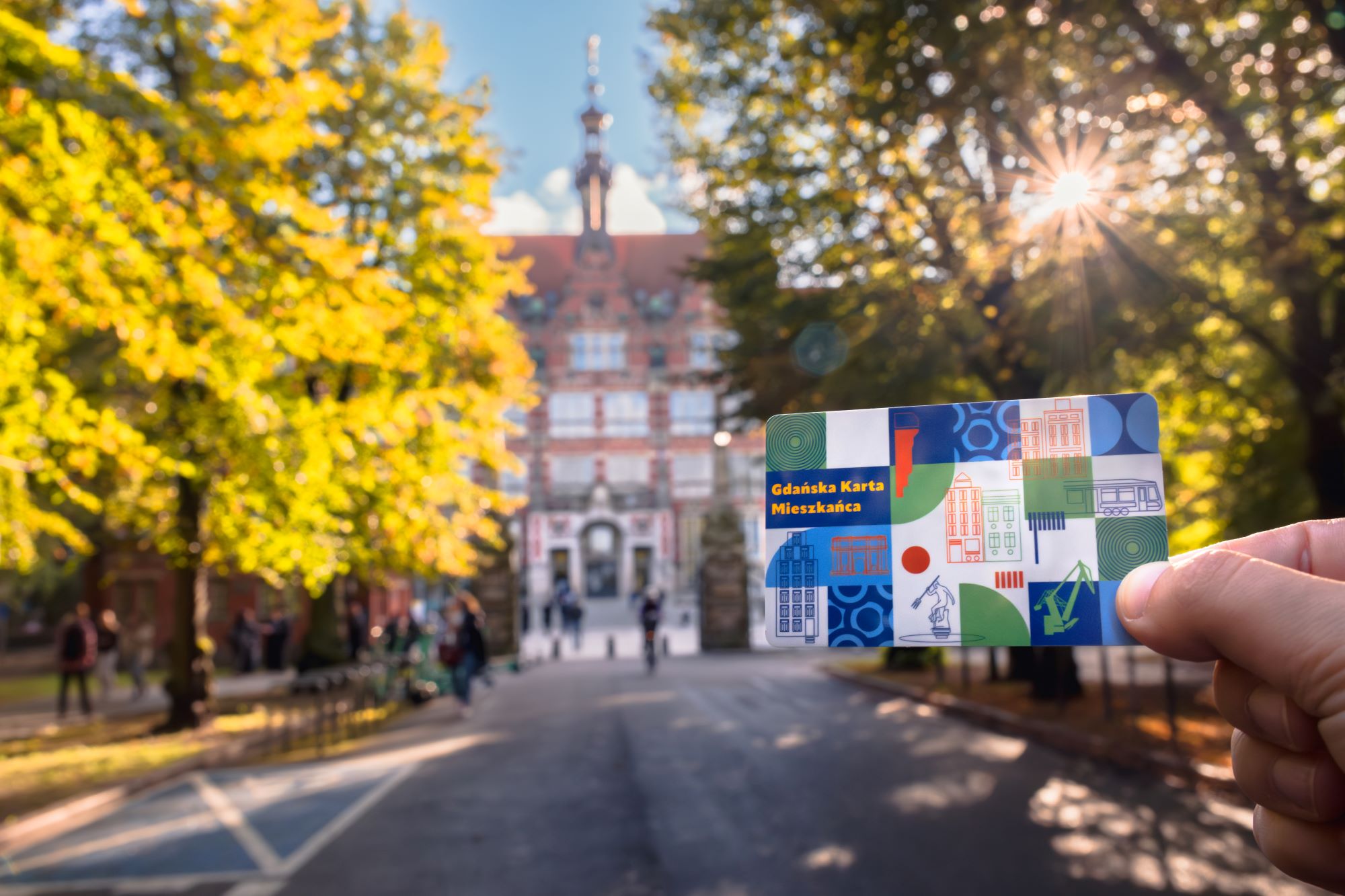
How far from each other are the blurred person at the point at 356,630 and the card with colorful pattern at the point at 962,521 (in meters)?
27.2

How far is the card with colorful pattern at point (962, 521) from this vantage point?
1545 mm

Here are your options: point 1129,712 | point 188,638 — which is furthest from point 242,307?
point 1129,712

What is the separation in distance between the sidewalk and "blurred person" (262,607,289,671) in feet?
6.22

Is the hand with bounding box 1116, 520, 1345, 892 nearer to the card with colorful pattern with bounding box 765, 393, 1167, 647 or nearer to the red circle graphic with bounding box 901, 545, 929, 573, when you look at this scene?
the card with colorful pattern with bounding box 765, 393, 1167, 647

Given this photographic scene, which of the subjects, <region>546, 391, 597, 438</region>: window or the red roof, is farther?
the red roof

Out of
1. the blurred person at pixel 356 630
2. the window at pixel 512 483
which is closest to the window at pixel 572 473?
the window at pixel 512 483

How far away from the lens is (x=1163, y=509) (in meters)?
1.52

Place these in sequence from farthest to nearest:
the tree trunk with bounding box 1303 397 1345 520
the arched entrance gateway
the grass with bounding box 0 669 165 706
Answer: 1. the arched entrance gateway
2. the grass with bounding box 0 669 165 706
3. the tree trunk with bounding box 1303 397 1345 520

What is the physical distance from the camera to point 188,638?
17234 millimetres

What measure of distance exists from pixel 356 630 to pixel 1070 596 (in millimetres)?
28856

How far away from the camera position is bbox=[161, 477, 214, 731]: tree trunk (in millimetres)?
16422

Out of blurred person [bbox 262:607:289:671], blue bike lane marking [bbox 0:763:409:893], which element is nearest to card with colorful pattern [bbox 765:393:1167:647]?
blue bike lane marking [bbox 0:763:409:893]

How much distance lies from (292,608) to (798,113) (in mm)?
26261

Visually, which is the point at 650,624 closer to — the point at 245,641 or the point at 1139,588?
the point at 245,641
